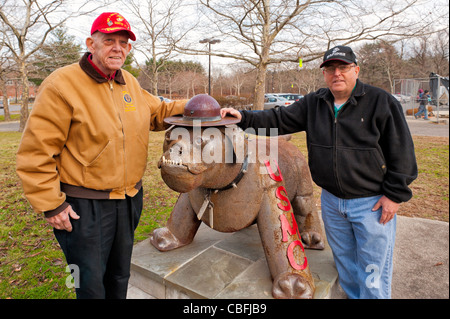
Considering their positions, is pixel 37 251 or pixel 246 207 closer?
pixel 246 207

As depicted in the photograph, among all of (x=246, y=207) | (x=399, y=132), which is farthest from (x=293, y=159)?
(x=399, y=132)

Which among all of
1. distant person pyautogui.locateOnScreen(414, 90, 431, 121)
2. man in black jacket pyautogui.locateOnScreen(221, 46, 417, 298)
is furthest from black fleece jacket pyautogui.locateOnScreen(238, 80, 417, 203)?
distant person pyautogui.locateOnScreen(414, 90, 431, 121)

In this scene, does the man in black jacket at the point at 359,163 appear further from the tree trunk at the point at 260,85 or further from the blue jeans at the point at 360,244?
the tree trunk at the point at 260,85

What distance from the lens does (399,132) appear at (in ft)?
7.38

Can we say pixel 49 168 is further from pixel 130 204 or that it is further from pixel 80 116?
pixel 130 204

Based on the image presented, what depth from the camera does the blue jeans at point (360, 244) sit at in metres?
2.39

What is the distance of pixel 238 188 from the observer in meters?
2.56

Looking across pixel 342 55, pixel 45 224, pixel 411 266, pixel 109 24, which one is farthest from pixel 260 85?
pixel 109 24

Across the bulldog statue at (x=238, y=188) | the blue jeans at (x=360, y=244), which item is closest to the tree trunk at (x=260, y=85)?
the bulldog statue at (x=238, y=188)

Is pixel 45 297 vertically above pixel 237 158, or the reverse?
pixel 237 158

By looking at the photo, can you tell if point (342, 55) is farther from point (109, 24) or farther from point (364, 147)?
point (109, 24)

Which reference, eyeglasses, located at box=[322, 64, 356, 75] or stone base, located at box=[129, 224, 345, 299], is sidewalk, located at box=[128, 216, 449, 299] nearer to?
stone base, located at box=[129, 224, 345, 299]

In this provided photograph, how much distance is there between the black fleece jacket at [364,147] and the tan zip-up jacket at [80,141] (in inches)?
52.6

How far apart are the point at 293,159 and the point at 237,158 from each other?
1105 millimetres
